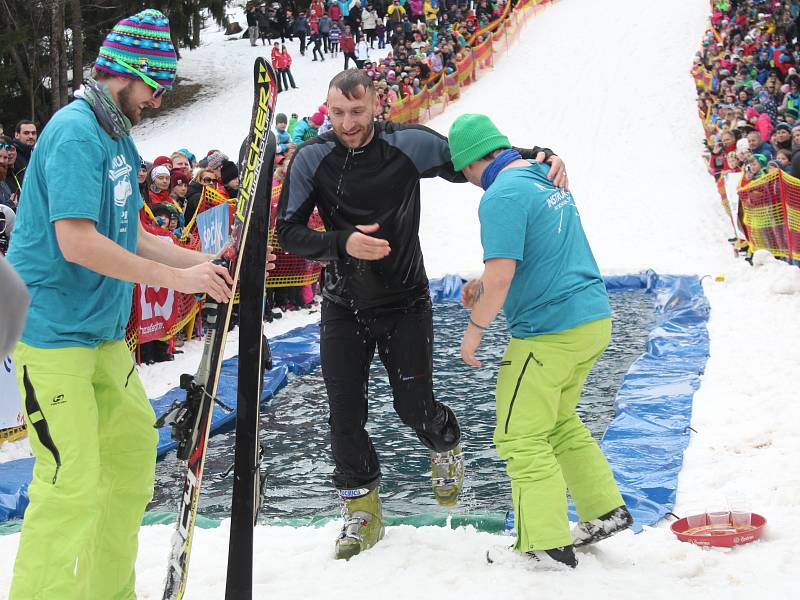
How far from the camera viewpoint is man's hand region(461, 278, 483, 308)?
391 cm

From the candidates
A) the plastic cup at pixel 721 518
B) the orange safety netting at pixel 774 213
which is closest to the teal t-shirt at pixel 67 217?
the plastic cup at pixel 721 518

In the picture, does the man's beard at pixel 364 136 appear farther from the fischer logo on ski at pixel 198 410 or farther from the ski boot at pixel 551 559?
the ski boot at pixel 551 559

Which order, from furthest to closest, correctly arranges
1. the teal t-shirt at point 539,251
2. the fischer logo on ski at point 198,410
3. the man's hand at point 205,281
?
the teal t-shirt at point 539,251
the fischer logo on ski at point 198,410
the man's hand at point 205,281

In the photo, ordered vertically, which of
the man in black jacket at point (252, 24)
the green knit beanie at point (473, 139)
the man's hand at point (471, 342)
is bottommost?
the man's hand at point (471, 342)

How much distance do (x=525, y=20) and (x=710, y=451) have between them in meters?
35.9

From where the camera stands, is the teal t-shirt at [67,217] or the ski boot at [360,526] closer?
the teal t-shirt at [67,217]

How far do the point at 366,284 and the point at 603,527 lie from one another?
4.82 ft

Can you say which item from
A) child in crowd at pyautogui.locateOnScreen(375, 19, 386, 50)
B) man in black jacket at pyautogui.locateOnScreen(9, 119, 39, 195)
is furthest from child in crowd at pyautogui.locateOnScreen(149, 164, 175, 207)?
child in crowd at pyautogui.locateOnScreen(375, 19, 386, 50)

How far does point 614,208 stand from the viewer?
18.6m

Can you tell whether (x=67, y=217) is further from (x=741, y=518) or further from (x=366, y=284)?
(x=741, y=518)

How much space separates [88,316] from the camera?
3262 mm

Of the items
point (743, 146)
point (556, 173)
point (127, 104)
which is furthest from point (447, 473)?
point (743, 146)

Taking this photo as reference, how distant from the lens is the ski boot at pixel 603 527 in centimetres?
403

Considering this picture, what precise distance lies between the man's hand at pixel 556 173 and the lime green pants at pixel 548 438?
608 mm
